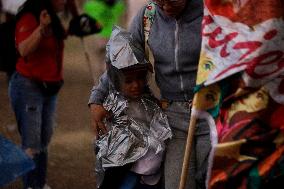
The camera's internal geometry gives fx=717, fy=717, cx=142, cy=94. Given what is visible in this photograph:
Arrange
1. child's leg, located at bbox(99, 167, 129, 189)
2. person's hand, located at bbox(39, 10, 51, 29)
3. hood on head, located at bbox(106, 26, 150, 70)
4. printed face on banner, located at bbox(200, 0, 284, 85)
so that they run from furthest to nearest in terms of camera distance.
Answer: person's hand, located at bbox(39, 10, 51, 29), child's leg, located at bbox(99, 167, 129, 189), hood on head, located at bbox(106, 26, 150, 70), printed face on banner, located at bbox(200, 0, 284, 85)

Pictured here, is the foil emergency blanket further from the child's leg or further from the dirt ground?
the dirt ground

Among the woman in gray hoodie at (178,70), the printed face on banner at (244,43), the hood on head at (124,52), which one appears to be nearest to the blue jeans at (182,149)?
the woman in gray hoodie at (178,70)

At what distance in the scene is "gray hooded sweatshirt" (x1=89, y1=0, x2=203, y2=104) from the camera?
3.85m

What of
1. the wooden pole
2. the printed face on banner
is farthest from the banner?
the wooden pole

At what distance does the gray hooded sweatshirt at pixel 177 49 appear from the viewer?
3854mm

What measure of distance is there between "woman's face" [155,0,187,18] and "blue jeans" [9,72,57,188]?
1.82 metres

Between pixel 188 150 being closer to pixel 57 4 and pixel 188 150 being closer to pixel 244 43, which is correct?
pixel 244 43

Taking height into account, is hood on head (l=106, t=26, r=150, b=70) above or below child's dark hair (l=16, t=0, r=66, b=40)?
above

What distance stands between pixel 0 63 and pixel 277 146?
2.96 meters

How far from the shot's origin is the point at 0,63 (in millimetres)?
5586

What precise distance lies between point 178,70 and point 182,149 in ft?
1.50

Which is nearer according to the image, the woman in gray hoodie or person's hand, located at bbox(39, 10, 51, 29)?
the woman in gray hoodie

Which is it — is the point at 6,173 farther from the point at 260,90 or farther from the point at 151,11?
the point at 260,90

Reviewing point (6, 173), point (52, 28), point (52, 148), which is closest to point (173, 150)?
point (6, 173)
